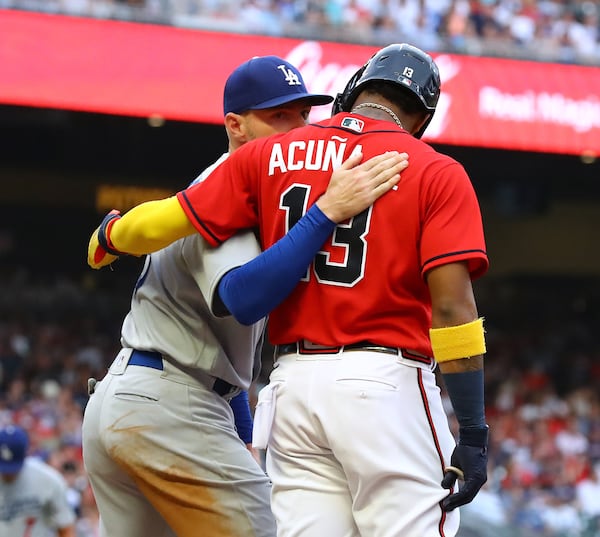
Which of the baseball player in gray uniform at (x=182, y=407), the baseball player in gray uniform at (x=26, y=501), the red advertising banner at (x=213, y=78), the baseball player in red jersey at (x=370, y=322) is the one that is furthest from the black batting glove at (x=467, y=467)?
the red advertising banner at (x=213, y=78)

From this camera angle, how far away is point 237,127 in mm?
3428

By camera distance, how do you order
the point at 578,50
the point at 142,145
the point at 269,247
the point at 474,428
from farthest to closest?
the point at 142,145 → the point at 578,50 → the point at 269,247 → the point at 474,428

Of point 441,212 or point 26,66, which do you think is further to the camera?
point 26,66

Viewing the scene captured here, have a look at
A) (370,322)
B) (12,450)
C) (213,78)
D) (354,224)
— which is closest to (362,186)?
(354,224)

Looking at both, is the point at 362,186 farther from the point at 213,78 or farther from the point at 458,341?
the point at 213,78

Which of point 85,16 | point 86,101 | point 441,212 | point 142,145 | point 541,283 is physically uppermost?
point 441,212

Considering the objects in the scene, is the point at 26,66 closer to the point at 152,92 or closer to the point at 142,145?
the point at 152,92

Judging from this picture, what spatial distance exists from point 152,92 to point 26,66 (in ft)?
4.07

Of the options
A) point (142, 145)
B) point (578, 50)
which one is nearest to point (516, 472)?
point (578, 50)

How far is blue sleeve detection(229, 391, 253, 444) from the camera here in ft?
11.8

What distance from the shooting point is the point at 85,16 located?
11.0m

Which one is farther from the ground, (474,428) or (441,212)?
(441,212)

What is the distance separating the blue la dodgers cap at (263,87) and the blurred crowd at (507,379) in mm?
4694

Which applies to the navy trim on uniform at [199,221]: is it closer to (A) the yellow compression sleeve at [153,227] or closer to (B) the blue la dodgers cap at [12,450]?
(A) the yellow compression sleeve at [153,227]
